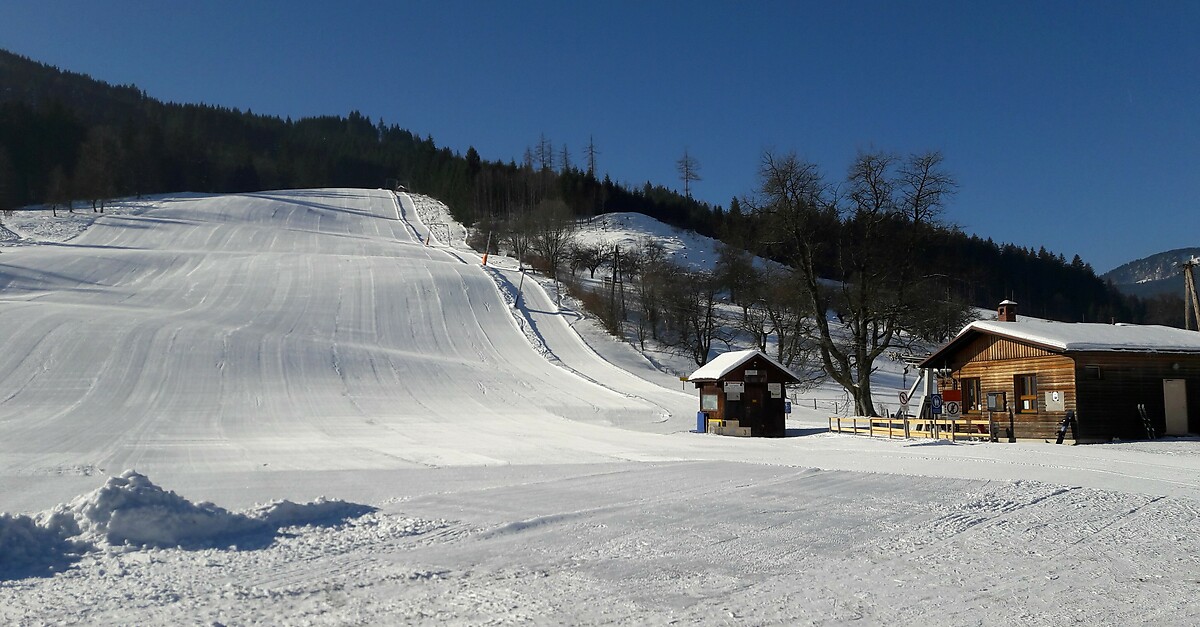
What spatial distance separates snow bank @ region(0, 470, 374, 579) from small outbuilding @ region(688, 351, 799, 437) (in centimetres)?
2176

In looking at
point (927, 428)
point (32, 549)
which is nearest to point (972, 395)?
point (927, 428)

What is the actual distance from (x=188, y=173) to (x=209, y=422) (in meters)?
117

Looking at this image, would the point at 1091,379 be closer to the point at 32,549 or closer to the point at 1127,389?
the point at 1127,389

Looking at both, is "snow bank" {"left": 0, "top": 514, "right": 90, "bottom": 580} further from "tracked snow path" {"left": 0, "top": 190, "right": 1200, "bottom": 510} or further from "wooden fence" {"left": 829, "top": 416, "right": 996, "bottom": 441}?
"wooden fence" {"left": 829, "top": 416, "right": 996, "bottom": 441}

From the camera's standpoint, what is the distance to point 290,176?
507 ft

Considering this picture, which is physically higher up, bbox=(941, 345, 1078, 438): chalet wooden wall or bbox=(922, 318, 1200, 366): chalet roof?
bbox=(922, 318, 1200, 366): chalet roof

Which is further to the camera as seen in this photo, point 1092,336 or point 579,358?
point 579,358

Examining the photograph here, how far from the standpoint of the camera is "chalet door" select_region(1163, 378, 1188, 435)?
24.0m

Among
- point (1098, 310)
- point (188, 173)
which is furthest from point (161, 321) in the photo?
point (1098, 310)

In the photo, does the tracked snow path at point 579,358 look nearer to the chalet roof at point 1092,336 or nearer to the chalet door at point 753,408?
the chalet door at point 753,408

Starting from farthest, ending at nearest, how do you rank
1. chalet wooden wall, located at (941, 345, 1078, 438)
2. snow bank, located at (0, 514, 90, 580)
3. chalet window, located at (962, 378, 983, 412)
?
chalet window, located at (962, 378, 983, 412), chalet wooden wall, located at (941, 345, 1078, 438), snow bank, located at (0, 514, 90, 580)

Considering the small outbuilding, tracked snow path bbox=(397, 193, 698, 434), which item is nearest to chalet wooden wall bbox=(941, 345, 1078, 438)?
the small outbuilding

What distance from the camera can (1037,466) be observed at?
15422 mm

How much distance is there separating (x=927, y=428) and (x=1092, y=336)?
5472 mm
